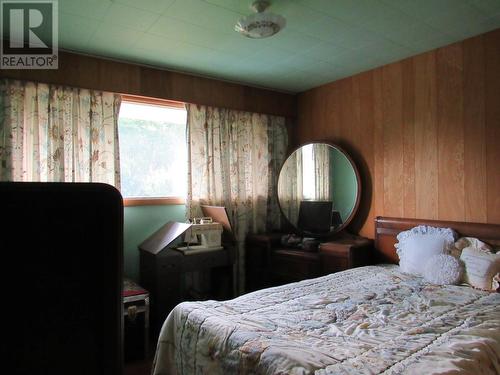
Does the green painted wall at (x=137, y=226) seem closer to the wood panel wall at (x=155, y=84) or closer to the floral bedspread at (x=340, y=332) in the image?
the wood panel wall at (x=155, y=84)

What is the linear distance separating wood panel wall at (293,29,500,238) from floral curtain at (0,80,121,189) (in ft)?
7.58

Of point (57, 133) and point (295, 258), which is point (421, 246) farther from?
point (57, 133)

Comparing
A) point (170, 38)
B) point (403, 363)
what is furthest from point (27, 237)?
point (170, 38)

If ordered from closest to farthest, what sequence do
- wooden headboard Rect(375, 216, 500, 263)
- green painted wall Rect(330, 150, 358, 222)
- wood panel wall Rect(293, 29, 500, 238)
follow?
wooden headboard Rect(375, 216, 500, 263)
wood panel wall Rect(293, 29, 500, 238)
green painted wall Rect(330, 150, 358, 222)

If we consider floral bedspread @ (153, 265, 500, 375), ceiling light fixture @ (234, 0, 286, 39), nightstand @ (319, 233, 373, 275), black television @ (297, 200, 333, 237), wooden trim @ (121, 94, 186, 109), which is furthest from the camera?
black television @ (297, 200, 333, 237)

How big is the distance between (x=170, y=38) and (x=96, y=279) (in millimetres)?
2319

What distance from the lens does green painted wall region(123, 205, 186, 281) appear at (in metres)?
3.03

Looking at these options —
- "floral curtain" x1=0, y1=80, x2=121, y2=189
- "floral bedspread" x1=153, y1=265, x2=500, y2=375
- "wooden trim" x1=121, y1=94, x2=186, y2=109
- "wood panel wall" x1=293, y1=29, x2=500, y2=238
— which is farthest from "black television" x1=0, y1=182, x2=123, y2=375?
"wood panel wall" x1=293, y1=29, x2=500, y2=238

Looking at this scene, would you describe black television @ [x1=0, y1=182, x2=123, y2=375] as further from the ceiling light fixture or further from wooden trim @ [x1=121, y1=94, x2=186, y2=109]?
wooden trim @ [x1=121, y1=94, x2=186, y2=109]

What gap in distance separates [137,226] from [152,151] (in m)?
0.75

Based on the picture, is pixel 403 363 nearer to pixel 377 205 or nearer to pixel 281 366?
pixel 281 366

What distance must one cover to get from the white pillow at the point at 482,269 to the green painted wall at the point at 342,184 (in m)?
1.18

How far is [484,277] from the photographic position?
215 centimetres

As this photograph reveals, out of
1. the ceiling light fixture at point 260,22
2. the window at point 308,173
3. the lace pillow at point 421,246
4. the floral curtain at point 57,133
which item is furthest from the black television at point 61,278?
the window at point 308,173
